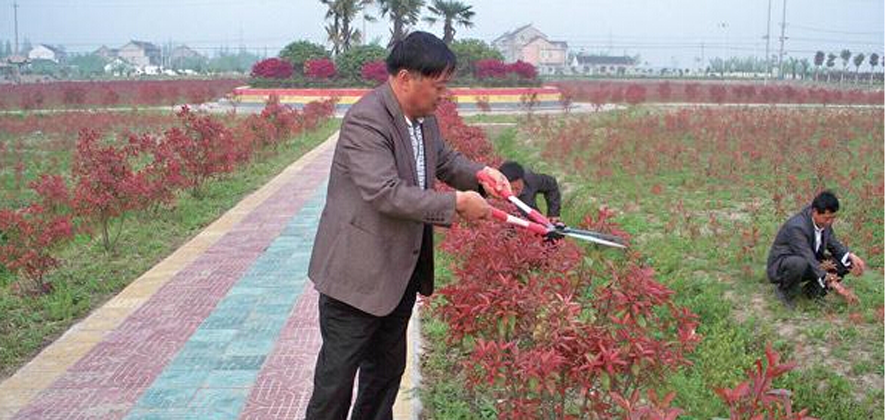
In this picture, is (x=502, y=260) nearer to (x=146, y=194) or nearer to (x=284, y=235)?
(x=284, y=235)

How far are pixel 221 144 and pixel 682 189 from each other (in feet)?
17.2

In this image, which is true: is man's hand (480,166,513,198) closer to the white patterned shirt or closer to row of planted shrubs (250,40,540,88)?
the white patterned shirt

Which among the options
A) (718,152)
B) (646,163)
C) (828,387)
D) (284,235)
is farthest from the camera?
(718,152)

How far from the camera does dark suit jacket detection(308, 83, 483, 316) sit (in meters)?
2.27

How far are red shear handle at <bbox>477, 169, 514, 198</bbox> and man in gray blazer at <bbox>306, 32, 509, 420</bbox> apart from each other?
0.01 metres

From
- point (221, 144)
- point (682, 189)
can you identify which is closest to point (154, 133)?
point (221, 144)

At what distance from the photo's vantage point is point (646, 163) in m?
10.6

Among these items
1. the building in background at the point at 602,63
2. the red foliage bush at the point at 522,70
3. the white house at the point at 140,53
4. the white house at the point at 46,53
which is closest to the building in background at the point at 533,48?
the building in background at the point at 602,63

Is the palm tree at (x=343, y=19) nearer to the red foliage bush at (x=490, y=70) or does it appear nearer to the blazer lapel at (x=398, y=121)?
the red foliage bush at (x=490, y=70)

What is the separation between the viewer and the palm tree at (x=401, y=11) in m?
34.2

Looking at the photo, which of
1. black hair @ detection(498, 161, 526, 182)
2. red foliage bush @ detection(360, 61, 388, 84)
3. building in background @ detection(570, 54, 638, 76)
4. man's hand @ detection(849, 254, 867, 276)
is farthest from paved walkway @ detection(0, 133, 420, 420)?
building in background @ detection(570, 54, 638, 76)

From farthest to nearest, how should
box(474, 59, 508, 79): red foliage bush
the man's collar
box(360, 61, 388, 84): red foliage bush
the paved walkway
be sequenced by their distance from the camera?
box(474, 59, 508, 79): red foliage bush, box(360, 61, 388, 84): red foliage bush, the paved walkway, the man's collar

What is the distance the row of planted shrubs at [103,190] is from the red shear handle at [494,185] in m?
3.65

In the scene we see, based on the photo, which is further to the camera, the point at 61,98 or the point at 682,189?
the point at 61,98
